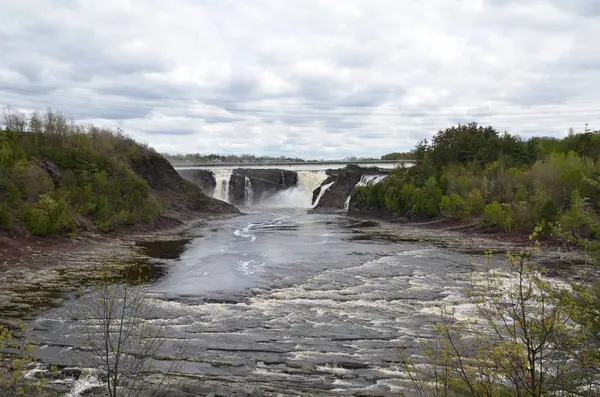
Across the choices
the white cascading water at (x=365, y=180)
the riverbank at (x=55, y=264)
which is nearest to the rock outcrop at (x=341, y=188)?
the white cascading water at (x=365, y=180)

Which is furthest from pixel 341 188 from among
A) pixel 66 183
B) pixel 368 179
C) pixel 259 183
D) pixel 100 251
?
pixel 100 251

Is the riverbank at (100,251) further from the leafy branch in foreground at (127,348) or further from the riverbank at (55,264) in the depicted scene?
the leafy branch in foreground at (127,348)

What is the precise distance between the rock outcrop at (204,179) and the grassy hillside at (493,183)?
3640cm

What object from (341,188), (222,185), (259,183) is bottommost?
(341,188)

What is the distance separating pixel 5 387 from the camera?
34.0 feet

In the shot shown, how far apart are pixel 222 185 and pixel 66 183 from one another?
63.9 m

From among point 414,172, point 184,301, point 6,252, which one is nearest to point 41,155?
point 6,252

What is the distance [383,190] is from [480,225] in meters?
26.3

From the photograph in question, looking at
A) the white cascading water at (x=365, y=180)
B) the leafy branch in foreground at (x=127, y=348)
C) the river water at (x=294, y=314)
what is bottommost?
the river water at (x=294, y=314)

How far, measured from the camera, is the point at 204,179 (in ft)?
369

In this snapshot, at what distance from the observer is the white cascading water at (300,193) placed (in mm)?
111562

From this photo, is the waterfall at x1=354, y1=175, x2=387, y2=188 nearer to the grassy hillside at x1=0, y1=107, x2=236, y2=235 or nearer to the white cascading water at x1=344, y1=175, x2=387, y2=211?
the white cascading water at x1=344, y1=175, x2=387, y2=211

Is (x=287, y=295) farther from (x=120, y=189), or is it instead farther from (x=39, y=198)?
(x=120, y=189)

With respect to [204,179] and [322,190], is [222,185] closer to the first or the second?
[204,179]
